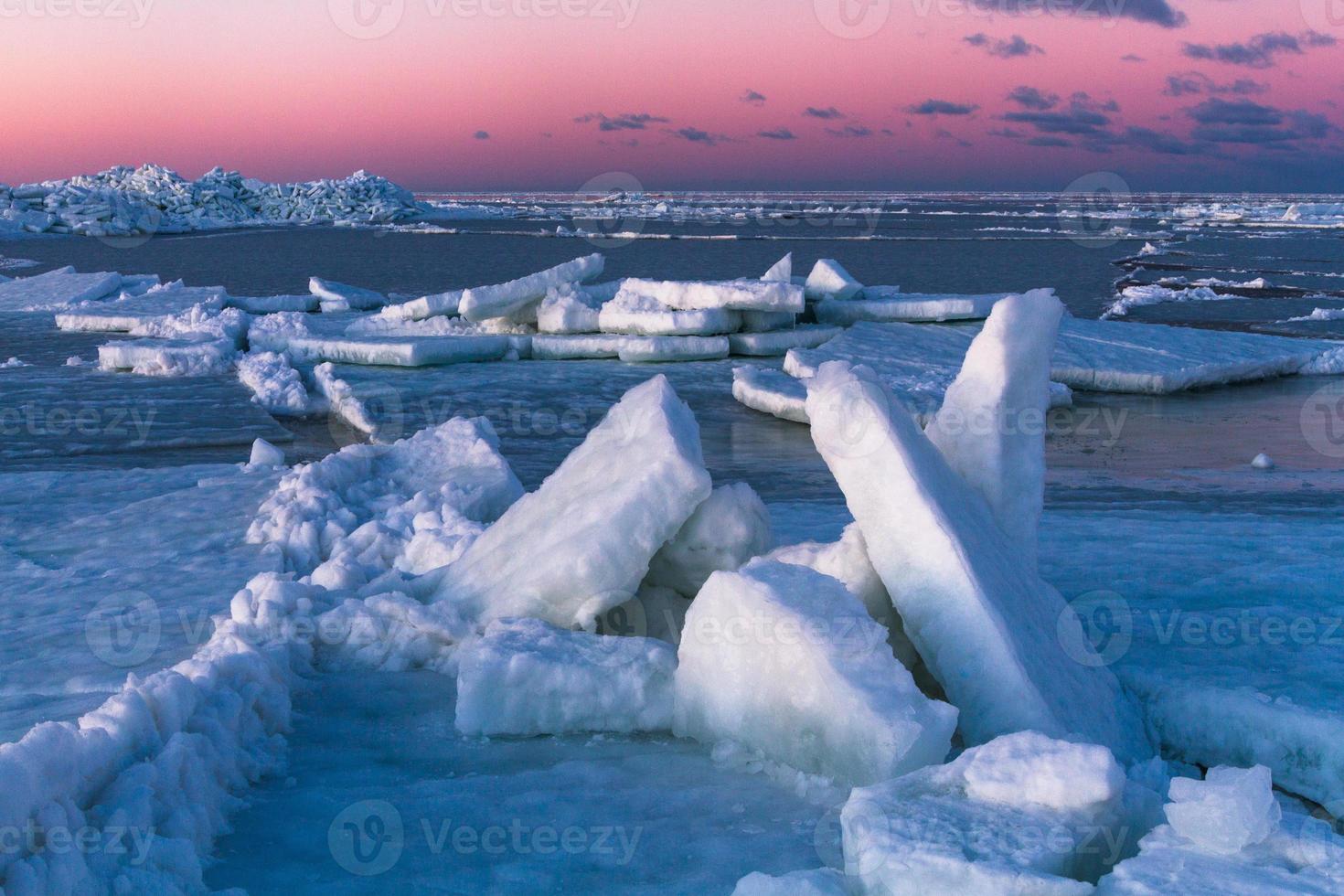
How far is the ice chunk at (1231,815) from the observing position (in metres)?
A: 2.19

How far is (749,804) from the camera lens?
2.94 metres

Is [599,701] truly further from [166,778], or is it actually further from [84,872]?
[84,872]

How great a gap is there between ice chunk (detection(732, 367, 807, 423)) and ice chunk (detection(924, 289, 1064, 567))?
18.4 feet

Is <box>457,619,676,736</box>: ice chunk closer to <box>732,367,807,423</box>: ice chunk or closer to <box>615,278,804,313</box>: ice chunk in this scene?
<box>732,367,807,423</box>: ice chunk

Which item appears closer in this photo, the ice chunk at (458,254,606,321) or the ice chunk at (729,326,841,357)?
the ice chunk at (458,254,606,321)

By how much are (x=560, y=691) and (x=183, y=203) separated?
183 ft

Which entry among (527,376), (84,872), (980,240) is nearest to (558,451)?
(527,376)

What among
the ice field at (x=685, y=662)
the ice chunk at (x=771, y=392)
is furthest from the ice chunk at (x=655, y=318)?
the ice field at (x=685, y=662)

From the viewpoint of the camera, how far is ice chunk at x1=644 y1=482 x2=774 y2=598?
3926 millimetres

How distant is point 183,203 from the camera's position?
53156mm

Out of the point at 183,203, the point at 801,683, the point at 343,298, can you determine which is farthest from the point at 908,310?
the point at 183,203

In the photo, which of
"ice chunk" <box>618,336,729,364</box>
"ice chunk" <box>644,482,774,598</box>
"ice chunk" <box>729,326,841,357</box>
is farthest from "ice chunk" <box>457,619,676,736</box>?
"ice chunk" <box>729,326,841,357</box>

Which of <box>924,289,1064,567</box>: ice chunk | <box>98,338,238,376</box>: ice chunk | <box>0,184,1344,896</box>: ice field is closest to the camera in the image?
<box>0,184,1344,896</box>: ice field

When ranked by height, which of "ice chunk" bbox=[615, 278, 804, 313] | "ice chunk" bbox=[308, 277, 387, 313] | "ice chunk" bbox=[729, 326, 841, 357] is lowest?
"ice chunk" bbox=[729, 326, 841, 357]
